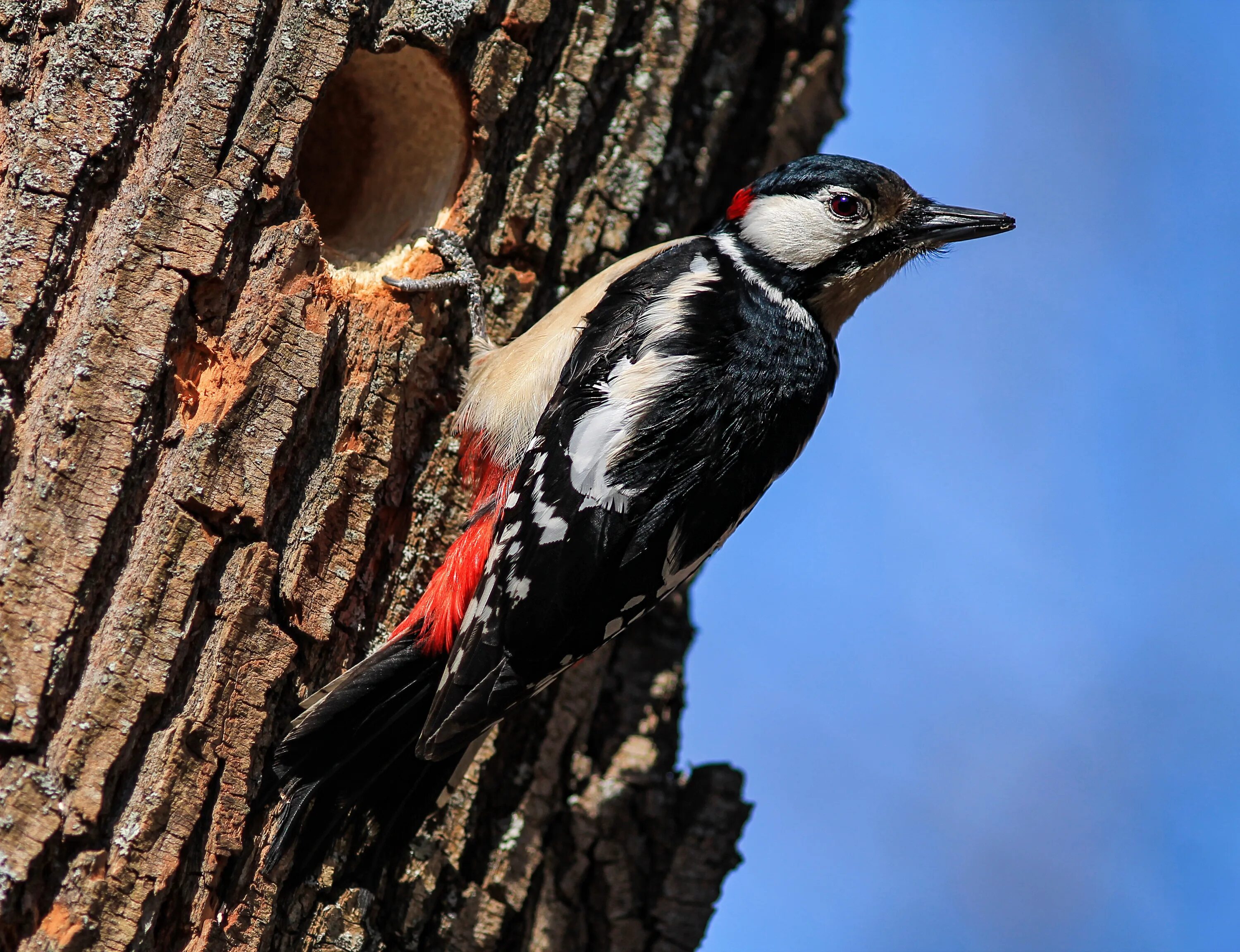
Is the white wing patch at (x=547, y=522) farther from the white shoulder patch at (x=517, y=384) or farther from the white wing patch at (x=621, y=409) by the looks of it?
the white shoulder patch at (x=517, y=384)

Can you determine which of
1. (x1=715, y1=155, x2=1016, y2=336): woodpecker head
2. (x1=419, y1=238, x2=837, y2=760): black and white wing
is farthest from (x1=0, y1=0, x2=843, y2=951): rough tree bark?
(x1=715, y1=155, x2=1016, y2=336): woodpecker head

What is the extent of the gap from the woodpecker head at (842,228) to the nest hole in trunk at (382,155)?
31.2 inches

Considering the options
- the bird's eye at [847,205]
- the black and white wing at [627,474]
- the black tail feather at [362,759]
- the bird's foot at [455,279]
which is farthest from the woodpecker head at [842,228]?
the black tail feather at [362,759]

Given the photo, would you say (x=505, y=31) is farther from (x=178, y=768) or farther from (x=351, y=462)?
(x=178, y=768)

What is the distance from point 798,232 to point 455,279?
34.9 inches

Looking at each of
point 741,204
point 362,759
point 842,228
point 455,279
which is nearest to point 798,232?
point 842,228

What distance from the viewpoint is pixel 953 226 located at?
2781mm

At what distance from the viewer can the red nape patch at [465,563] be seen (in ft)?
7.56

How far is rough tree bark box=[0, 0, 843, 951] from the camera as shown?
1.83m

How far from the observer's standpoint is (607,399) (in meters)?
2.41

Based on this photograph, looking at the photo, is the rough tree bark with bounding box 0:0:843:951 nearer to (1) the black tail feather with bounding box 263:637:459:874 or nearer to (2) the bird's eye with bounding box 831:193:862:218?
(1) the black tail feather with bounding box 263:637:459:874

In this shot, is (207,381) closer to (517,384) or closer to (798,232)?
(517,384)

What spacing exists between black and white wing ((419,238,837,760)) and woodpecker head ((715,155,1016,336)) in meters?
0.27

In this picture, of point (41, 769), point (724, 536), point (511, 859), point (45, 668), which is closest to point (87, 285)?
point (45, 668)
